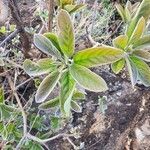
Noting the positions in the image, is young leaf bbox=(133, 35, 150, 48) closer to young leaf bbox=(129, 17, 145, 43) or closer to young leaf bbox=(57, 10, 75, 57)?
young leaf bbox=(129, 17, 145, 43)

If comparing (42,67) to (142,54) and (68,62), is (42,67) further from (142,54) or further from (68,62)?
(142,54)

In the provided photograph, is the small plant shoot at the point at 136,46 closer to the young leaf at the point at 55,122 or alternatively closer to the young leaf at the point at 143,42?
the young leaf at the point at 143,42

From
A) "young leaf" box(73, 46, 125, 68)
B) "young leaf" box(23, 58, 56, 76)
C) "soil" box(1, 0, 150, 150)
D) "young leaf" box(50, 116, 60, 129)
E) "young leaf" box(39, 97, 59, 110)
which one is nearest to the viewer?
"young leaf" box(73, 46, 125, 68)

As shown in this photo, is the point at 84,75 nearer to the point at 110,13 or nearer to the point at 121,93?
the point at 121,93

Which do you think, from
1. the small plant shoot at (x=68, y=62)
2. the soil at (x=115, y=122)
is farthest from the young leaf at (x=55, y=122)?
the small plant shoot at (x=68, y=62)

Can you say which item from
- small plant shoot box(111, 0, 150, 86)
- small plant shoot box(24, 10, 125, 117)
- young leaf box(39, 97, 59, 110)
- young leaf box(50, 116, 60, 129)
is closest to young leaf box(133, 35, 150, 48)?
small plant shoot box(111, 0, 150, 86)

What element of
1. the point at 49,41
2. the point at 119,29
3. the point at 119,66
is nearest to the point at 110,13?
the point at 119,29
